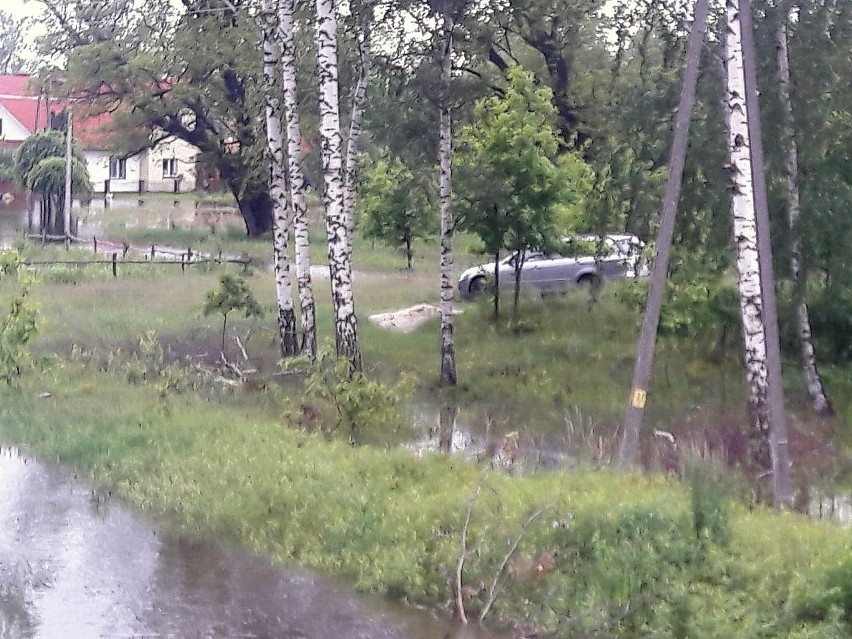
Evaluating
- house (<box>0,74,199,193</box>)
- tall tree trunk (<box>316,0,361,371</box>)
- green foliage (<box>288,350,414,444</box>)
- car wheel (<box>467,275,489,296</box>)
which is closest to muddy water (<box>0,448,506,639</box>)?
green foliage (<box>288,350,414,444</box>)

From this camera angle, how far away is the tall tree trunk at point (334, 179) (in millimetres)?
14445

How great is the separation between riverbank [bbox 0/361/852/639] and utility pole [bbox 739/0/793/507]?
0.94 metres

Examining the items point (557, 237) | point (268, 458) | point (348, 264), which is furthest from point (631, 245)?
point (268, 458)

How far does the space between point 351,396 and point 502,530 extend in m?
3.98

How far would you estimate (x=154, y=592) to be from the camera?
28.6 feet

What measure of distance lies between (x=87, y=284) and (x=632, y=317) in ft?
46.4

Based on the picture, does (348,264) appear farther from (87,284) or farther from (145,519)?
(87,284)

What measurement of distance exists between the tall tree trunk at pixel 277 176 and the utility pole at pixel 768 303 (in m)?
8.67

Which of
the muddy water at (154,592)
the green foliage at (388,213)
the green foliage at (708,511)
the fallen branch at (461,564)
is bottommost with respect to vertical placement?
the muddy water at (154,592)

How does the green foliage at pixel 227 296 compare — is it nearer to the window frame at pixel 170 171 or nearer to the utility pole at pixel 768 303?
the utility pole at pixel 768 303

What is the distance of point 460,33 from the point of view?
662 inches

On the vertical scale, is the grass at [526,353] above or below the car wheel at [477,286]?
below

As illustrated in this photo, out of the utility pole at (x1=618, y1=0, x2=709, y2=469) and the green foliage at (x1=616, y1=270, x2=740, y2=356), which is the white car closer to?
the green foliage at (x1=616, y1=270, x2=740, y2=356)

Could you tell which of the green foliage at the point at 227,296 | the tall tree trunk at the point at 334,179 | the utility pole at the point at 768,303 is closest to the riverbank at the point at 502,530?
the utility pole at the point at 768,303
